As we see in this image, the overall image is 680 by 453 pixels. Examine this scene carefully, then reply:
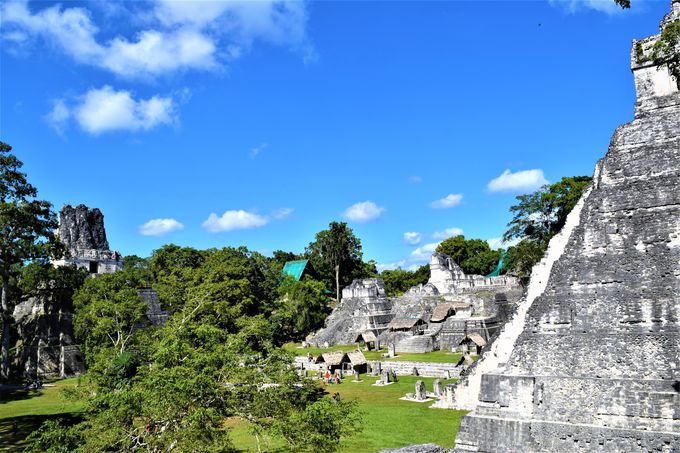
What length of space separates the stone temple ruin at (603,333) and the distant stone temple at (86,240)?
137ft

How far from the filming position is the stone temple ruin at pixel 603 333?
10.6 metres

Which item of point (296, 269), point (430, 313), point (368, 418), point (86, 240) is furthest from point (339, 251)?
point (368, 418)

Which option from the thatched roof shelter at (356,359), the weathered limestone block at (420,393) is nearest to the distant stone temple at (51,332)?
the thatched roof shelter at (356,359)

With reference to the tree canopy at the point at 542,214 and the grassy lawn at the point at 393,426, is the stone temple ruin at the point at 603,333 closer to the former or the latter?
the grassy lawn at the point at 393,426

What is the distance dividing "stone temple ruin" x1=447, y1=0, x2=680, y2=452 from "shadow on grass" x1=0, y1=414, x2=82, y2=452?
45.0ft

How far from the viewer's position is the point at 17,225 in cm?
2409

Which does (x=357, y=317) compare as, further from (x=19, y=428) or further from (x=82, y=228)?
(x=82, y=228)

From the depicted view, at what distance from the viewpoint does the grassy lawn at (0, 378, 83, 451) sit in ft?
53.4

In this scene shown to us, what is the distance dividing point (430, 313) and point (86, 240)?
34.2 m

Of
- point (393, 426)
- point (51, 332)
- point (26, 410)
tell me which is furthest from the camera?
point (51, 332)

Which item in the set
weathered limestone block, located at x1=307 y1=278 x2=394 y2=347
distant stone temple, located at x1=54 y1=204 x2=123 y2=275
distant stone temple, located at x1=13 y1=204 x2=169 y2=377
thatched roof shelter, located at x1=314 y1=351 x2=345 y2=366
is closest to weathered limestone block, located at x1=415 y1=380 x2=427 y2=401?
thatched roof shelter, located at x1=314 y1=351 x2=345 y2=366

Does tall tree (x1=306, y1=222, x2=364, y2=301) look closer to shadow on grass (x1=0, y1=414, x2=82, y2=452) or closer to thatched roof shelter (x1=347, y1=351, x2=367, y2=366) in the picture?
thatched roof shelter (x1=347, y1=351, x2=367, y2=366)

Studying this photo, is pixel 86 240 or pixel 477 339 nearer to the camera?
pixel 477 339

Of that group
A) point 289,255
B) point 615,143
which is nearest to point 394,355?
point 615,143
